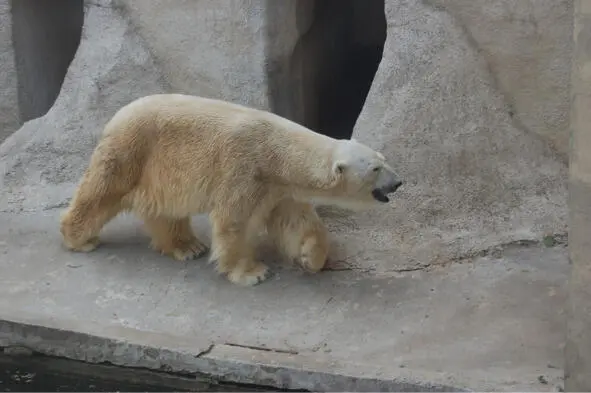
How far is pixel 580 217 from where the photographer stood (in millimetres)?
3055

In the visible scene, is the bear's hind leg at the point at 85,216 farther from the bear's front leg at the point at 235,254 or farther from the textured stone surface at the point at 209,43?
the textured stone surface at the point at 209,43

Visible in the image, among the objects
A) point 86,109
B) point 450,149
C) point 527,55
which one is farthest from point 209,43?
point 527,55

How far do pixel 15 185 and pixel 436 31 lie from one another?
101 inches

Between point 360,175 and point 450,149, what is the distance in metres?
0.78

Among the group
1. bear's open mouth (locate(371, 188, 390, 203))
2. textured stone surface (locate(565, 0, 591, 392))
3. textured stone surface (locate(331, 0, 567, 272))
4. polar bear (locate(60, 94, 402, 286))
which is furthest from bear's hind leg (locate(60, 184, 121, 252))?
textured stone surface (locate(565, 0, 591, 392))

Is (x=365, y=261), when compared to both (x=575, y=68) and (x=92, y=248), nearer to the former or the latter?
(x=92, y=248)

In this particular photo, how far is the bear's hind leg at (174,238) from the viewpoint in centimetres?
460

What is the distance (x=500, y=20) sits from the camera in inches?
184

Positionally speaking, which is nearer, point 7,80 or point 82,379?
point 82,379

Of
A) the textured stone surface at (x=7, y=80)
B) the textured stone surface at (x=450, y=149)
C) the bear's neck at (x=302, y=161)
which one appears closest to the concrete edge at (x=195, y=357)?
the bear's neck at (x=302, y=161)

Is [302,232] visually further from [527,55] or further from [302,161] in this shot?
[527,55]

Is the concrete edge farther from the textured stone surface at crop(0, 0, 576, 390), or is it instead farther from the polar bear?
the polar bear

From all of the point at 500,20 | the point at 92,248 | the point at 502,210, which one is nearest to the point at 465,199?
the point at 502,210

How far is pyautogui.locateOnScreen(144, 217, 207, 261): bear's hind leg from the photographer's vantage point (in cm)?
460
